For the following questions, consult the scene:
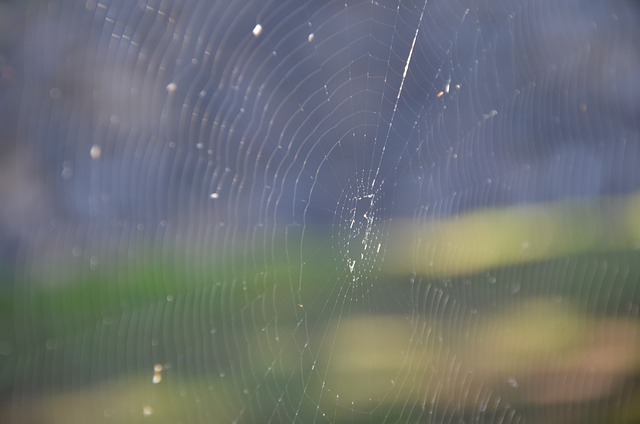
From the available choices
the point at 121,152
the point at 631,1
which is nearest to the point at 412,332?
the point at 121,152

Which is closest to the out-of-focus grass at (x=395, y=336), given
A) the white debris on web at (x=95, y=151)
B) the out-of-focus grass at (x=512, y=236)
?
the out-of-focus grass at (x=512, y=236)

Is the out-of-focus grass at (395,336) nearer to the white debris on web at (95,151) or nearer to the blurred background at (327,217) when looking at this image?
the blurred background at (327,217)

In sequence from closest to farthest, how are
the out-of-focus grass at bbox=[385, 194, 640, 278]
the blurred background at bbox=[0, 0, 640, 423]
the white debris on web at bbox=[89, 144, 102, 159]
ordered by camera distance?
the white debris on web at bbox=[89, 144, 102, 159] → the blurred background at bbox=[0, 0, 640, 423] → the out-of-focus grass at bbox=[385, 194, 640, 278]

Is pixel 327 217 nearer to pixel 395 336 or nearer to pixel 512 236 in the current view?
pixel 395 336

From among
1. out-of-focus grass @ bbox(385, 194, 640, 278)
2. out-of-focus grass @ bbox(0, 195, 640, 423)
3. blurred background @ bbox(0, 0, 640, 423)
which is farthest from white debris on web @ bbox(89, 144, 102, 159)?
out-of-focus grass @ bbox(385, 194, 640, 278)

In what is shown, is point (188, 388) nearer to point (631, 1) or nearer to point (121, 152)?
point (121, 152)

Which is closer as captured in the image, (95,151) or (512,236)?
(95,151)

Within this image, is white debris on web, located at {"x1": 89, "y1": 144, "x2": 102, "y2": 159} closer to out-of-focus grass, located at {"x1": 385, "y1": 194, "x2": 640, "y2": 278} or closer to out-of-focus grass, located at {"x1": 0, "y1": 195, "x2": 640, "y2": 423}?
out-of-focus grass, located at {"x1": 0, "y1": 195, "x2": 640, "y2": 423}

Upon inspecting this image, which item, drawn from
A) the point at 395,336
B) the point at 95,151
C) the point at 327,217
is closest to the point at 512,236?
the point at 395,336

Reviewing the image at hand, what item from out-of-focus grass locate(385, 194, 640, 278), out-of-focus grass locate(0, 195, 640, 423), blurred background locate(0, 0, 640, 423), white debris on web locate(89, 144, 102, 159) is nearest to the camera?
white debris on web locate(89, 144, 102, 159)
